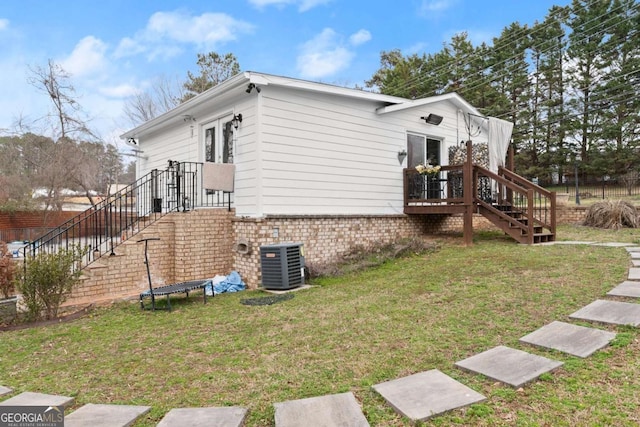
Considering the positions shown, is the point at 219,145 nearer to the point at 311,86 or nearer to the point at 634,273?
the point at 311,86

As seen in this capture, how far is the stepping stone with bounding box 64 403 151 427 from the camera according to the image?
94.1 inches

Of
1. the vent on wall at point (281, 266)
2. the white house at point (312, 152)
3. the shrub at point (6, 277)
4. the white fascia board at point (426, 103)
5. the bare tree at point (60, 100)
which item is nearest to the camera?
the shrub at point (6, 277)

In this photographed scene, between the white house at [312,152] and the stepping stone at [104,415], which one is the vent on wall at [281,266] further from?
the stepping stone at [104,415]

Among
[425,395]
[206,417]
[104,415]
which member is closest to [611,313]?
[425,395]

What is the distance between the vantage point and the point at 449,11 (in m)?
16.2

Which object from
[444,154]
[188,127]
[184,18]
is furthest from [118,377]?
[184,18]

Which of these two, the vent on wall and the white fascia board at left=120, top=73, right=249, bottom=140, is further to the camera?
the white fascia board at left=120, top=73, right=249, bottom=140

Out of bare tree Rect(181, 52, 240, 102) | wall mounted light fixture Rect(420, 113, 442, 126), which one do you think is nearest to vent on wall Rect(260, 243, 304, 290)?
wall mounted light fixture Rect(420, 113, 442, 126)

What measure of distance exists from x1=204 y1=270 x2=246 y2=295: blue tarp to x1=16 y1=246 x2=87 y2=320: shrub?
89.5 inches

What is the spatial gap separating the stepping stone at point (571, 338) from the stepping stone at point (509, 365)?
27 cm

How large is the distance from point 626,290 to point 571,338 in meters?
1.72

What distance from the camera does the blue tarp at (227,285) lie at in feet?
23.5

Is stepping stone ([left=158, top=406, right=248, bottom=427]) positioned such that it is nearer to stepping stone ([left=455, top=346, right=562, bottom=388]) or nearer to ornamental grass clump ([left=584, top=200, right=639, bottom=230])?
stepping stone ([left=455, top=346, right=562, bottom=388])

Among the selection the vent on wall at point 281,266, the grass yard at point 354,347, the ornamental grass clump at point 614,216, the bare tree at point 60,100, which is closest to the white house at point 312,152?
the vent on wall at point 281,266
